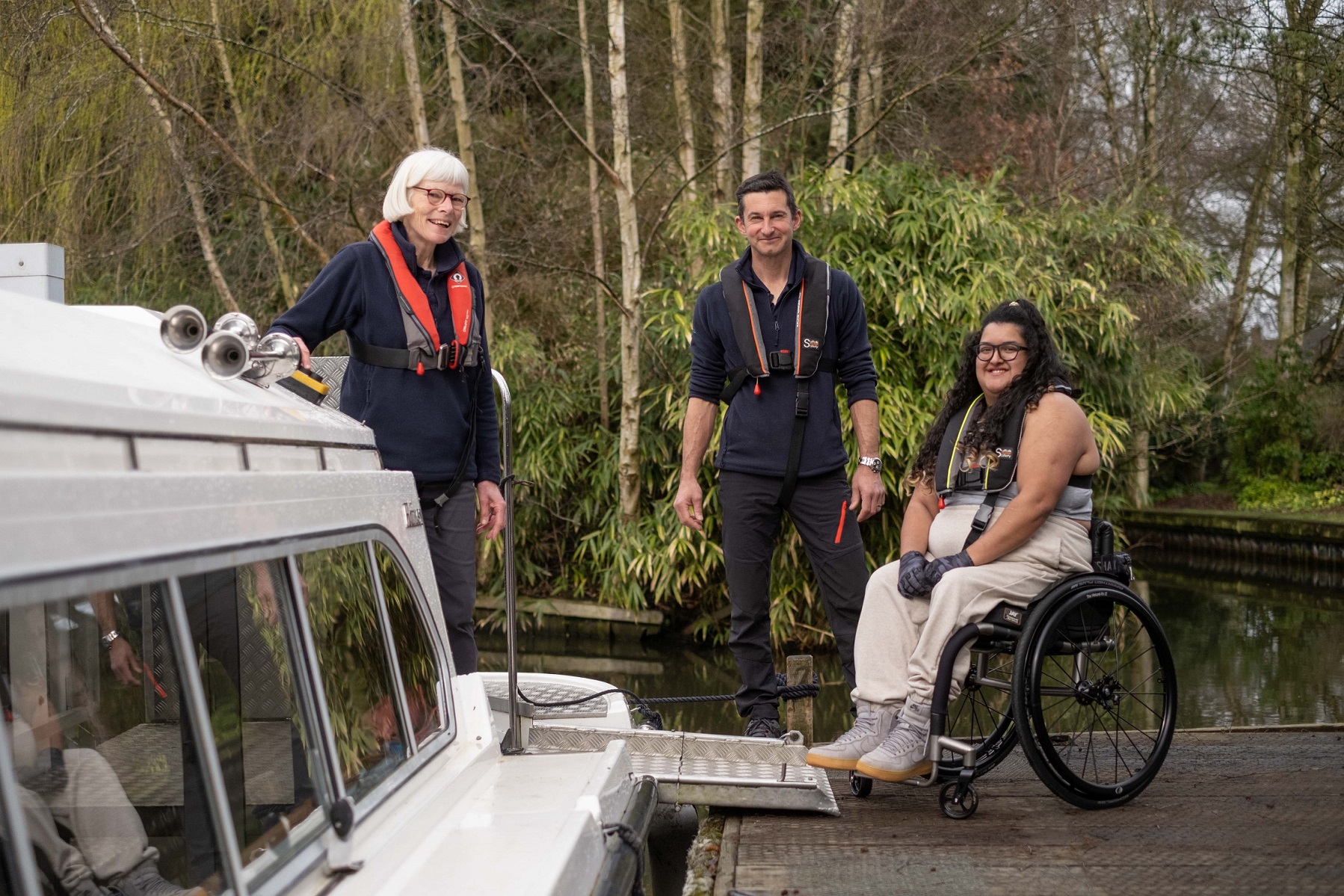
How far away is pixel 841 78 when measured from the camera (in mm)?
9914

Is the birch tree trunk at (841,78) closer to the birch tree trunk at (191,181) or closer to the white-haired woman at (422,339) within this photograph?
the birch tree trunk at (191,181)

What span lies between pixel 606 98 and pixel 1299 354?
12408mm

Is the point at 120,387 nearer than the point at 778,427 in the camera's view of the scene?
Yes

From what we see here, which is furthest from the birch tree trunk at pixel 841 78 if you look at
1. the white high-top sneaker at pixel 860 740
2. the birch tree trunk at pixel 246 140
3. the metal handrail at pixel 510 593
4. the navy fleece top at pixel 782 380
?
the metal handrail at pixel 510 593

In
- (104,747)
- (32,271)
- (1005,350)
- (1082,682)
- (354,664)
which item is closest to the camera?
(104,747)

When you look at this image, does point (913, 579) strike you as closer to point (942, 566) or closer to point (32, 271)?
point (942, 566)

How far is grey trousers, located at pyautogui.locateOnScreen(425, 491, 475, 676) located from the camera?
360 centimetres

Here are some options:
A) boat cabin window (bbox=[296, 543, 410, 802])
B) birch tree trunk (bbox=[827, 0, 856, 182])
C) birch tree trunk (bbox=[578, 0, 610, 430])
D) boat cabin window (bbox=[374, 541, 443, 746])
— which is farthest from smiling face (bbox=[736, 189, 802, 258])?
birch tree trunk (bbox=[578, 0, 610, 430])

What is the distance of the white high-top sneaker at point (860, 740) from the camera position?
3436 mm

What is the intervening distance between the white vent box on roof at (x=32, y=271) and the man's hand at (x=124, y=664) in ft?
2.80

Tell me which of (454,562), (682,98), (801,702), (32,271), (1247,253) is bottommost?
(801,702)

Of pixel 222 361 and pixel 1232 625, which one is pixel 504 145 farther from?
pixel 222 361

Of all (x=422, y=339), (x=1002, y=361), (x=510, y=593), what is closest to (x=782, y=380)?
(x=1002, y=361)

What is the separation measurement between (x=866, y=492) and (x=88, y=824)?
106 inches
